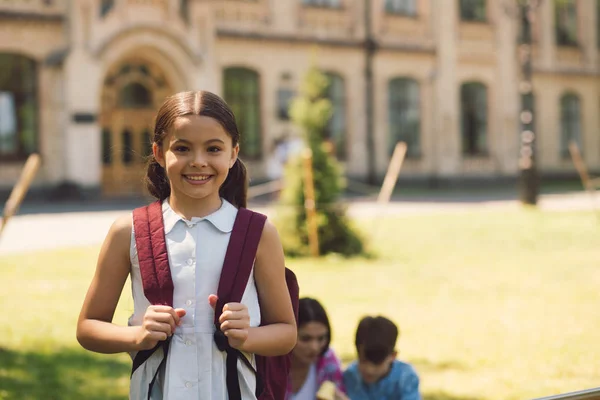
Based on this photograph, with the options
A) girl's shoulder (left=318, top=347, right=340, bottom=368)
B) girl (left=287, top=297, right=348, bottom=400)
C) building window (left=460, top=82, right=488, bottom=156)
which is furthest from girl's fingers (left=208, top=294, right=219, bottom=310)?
building window (left=460, top=82, right=488, bottom=156)

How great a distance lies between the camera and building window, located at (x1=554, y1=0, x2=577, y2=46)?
33.2 meters

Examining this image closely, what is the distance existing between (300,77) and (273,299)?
76.8 ft

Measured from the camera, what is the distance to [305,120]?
11297 mm

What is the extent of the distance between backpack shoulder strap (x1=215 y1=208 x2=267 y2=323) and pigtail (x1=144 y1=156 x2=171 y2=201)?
285 mm

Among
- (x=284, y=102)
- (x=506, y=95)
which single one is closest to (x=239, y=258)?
(x=284, y=102)

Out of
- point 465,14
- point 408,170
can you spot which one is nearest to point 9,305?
point 408,170

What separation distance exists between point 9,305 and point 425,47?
899 inches

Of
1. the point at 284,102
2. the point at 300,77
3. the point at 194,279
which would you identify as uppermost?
the point at 300,77

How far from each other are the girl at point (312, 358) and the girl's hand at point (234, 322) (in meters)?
1.72

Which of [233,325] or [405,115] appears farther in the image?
[405,115]

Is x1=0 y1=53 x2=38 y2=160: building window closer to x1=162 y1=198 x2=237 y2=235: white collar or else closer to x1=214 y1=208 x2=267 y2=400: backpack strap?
x1=162 y1=198 x2=237 y2=235: white collar

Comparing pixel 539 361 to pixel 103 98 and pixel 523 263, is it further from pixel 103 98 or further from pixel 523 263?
pixel 103 98

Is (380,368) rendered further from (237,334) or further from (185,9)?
(185,9)

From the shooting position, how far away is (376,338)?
3719 mm
